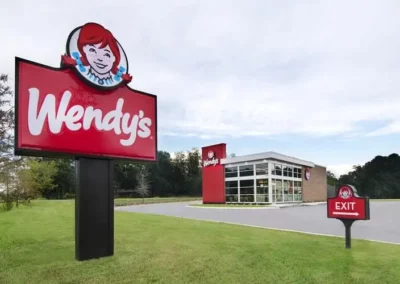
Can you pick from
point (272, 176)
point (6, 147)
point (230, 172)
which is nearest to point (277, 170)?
point (272, 176)

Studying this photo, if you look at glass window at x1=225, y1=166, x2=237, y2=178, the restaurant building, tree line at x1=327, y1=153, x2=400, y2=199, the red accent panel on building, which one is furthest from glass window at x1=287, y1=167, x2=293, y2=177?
tree line at x1=327, y1=153, x2=400, y2=199

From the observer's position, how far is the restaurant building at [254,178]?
3173 cm

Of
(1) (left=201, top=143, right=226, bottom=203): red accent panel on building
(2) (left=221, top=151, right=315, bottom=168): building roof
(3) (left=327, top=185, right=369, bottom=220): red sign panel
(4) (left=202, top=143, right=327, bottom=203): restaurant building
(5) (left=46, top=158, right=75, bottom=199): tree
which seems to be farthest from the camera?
(5) (left=46, top=158, right=75, bottom=199): tree

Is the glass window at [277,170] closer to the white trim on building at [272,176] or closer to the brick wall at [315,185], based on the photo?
the white trim on building at [272,176]

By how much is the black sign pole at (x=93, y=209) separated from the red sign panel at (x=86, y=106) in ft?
0.91

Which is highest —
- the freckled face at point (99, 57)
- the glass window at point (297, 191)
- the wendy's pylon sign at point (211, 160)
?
the freckled face at point (99, 57)

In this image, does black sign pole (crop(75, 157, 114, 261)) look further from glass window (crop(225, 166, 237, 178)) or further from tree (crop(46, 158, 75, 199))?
tree (crop(46, 158, 75, 199))

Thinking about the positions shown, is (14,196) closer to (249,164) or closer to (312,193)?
(249,164)

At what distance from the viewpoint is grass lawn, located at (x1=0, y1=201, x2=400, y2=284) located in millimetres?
5430

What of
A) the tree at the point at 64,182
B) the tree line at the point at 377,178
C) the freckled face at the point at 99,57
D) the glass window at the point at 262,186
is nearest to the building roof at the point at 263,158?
the glass window at the point at 262,186

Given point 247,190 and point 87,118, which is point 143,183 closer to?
point 247,190

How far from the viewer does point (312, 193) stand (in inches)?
1566

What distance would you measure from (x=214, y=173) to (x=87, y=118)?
2938 cm

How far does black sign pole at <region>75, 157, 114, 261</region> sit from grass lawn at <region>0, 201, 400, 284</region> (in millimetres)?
253
